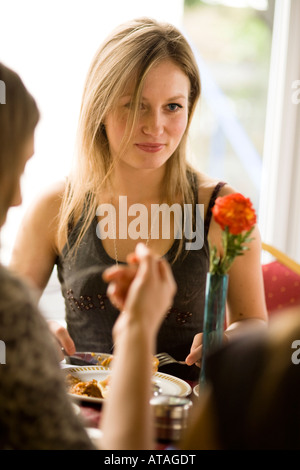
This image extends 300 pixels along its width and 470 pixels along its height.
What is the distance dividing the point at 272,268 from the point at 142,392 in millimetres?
1360

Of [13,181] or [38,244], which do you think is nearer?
[13,181]

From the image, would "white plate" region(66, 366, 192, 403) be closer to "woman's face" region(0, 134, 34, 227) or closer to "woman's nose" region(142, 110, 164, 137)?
"woman's face" region(0, 134, 34, 227)

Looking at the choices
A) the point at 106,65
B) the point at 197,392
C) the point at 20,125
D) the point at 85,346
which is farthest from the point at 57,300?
the point at 20,125

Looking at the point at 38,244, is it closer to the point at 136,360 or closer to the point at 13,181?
the point at 13,181

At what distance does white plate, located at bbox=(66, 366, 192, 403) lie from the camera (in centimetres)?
122

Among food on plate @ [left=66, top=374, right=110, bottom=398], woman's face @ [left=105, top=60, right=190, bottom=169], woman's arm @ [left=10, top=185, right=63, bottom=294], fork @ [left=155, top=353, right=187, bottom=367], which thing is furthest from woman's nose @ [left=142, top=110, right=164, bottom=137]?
food on plate @ [left=66, top=374, right=110, bottom=398]

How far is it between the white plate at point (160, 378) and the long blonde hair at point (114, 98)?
20.5 inches

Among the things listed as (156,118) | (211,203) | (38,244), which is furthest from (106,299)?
(156,118)

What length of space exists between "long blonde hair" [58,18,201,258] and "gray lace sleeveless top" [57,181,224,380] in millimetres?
69

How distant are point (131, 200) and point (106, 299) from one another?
1.06ft

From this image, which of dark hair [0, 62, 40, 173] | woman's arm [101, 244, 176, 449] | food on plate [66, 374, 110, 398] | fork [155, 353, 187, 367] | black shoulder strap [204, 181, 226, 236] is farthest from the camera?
black shoulder strap [204, 181, 226, 236]

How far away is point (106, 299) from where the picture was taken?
5.57ft

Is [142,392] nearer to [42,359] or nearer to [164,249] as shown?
[42,359]

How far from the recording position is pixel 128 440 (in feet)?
2.42
